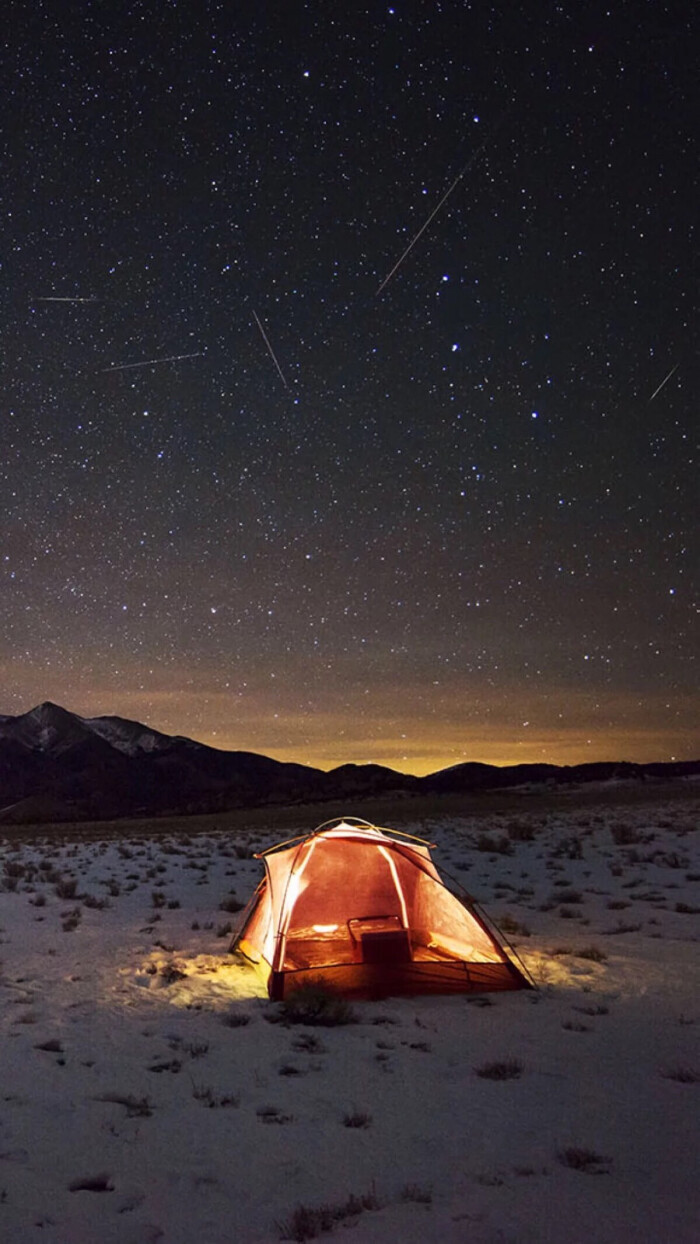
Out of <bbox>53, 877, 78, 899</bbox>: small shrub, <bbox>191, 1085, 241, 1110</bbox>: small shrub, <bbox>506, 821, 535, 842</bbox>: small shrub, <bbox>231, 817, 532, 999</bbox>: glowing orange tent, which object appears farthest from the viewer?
<bbox>506, 821, 535, 842</bbox>: small shrub

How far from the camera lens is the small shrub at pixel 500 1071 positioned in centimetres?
605

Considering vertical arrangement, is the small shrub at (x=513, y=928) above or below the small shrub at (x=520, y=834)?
below

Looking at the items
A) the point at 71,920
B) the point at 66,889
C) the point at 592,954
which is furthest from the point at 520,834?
the point at 71,920

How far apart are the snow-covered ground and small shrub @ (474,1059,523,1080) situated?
18 mm

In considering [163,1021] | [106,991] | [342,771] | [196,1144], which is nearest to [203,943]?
[106,991]

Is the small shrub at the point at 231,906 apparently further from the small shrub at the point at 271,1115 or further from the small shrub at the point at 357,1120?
the small shrub at the point at 357,1120

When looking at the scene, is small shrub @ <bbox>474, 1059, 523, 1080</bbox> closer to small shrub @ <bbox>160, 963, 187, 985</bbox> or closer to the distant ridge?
small shrub @ <bbox>160, 963, 187, 985</bbox>

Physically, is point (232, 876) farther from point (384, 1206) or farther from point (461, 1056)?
point (384, 1206)

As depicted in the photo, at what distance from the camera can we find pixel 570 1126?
16.8 feet

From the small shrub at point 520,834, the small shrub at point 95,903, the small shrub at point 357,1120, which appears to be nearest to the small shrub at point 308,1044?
the small shrub at point 357,1120

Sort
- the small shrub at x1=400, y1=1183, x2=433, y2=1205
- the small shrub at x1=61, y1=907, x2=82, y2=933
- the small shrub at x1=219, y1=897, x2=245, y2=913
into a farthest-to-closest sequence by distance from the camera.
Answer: the small shrub at x1=219, y1=897, x2=245, y2=913 → the small shrub at x1=61, y1=907, x2=82, y2=933 → the small shrub at x1=400, y1=1183, x2=433, y2=1205

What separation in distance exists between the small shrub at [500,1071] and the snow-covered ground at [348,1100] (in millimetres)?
18

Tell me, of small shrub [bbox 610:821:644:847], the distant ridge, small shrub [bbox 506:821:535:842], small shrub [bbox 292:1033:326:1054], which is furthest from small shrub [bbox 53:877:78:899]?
the distant ridge

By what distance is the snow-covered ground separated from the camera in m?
4.14
